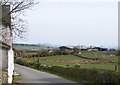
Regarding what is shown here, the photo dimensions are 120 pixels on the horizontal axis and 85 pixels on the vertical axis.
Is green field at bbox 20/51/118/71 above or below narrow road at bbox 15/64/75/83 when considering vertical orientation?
above

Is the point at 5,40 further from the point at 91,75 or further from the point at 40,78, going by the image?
the point at 40,78

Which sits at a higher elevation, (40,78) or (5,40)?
(5,40)

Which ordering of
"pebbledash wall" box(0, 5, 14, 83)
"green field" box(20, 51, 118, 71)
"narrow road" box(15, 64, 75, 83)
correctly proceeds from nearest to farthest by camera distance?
"pebbledash wall" box(0, 5, 14, 83) < "narrow road" box(15, 64, 75, 83) < "green field" box(20, 51, 118, 71)

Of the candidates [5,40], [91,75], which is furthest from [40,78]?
[5,40]

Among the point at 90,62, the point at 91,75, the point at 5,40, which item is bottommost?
the point at 91,75

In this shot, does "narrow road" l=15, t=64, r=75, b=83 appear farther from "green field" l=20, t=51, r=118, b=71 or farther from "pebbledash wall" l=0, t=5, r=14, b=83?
"pebbledash wall" l=0, t=5, r=14, b=83

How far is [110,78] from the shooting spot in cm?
3181

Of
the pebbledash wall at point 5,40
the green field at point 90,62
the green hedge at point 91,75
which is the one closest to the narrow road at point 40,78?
the green hedge at point 91,75

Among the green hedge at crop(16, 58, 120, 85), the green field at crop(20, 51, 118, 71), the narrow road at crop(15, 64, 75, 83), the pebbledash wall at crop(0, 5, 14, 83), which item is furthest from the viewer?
the green field at crop(20, 51, 118, 71)

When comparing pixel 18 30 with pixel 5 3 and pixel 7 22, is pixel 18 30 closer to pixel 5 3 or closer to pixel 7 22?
pixel 7 22

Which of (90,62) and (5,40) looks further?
(90,62)

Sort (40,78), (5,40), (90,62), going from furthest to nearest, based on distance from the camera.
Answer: (90,62), (40,78), (5,40)

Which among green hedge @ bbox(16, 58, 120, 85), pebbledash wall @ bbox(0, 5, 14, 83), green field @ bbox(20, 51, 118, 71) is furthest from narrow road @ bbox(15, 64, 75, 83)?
pebbledash wall @ bbox(0, 5, 14, 83)

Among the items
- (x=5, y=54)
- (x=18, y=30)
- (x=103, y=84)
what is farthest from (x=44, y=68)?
(x=18, y=30)
